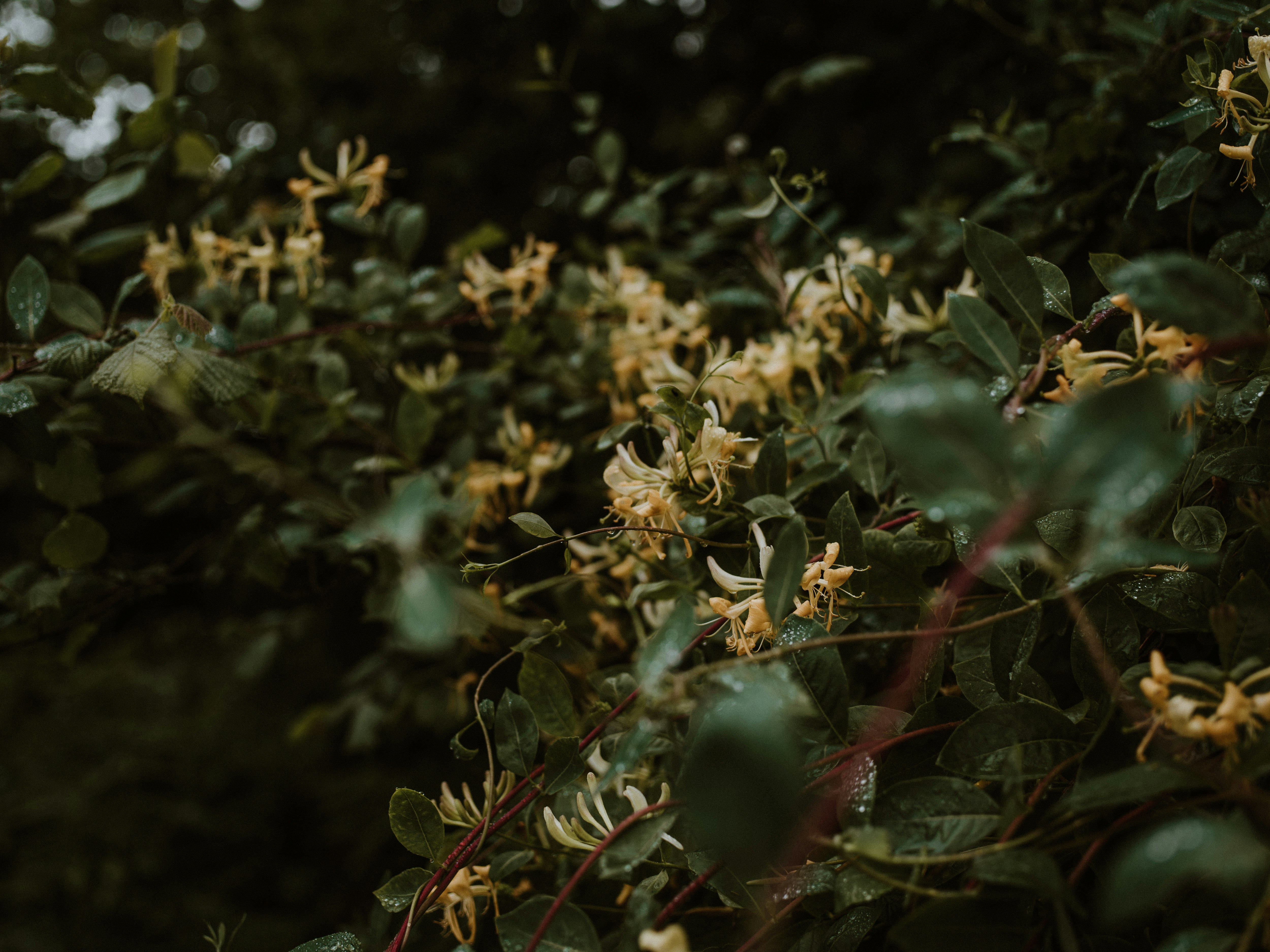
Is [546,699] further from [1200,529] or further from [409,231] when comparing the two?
[409,231]

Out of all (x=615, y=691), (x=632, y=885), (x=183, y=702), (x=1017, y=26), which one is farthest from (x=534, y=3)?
(x=183, y=702)

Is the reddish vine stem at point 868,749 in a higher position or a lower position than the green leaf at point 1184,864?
lower

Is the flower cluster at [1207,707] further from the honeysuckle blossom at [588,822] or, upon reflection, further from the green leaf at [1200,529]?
the honeysuckle blossom at [588,822]

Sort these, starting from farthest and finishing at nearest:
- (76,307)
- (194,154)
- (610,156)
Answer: (610,156) < (194,154) < (76,307)

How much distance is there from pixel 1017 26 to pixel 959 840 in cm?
137

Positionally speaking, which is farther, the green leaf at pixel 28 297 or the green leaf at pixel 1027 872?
the green leaf at pixel 28 297

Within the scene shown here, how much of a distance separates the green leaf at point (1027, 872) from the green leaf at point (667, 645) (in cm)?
17

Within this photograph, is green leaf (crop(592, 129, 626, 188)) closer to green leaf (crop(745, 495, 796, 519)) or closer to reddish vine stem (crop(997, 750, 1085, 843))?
green leaf (crop(745, 495, 796, 519))

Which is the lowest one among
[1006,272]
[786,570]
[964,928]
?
[964,928]

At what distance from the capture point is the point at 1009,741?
45cm

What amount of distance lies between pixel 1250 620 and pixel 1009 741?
0.14m

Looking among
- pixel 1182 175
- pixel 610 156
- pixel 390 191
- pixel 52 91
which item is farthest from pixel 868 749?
pixel 390 191

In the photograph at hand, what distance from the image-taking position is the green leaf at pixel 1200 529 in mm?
482

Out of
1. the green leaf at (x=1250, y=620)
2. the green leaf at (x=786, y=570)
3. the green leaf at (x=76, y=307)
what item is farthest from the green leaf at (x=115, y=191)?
the green leaf at (x=1250, y=620)
